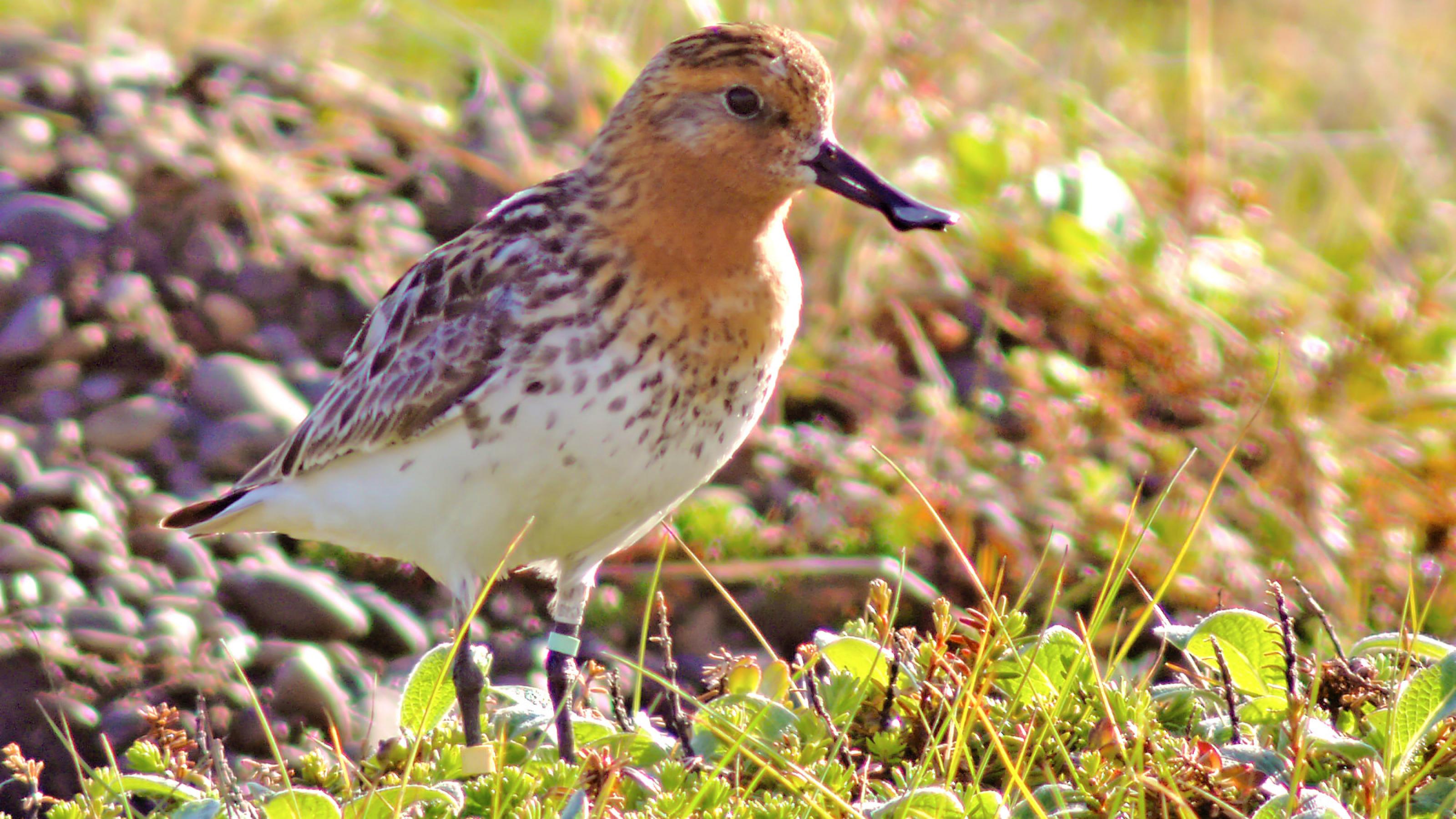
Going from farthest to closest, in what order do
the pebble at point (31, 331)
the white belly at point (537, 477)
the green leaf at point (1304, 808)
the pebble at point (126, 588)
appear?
the pebble at point (31, 331) < the pebble at point (126, 588) < the white belly at point (537, 477) < the green leaf at point (1304, 808)

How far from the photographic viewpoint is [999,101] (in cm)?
681

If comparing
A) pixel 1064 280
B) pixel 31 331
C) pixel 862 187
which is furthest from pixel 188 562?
pixel 1064 280

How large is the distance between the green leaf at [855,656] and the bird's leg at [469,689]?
778 mm

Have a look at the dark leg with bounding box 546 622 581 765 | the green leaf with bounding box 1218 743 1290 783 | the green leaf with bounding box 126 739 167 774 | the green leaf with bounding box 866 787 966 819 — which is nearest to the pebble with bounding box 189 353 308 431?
the dark leg with bounding box 546 622 581 765

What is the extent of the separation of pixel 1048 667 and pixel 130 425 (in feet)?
10.5

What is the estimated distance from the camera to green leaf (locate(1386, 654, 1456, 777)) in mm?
2818

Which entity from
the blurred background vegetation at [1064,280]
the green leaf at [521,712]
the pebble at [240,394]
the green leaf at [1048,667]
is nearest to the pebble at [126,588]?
the pebble at [240,394]

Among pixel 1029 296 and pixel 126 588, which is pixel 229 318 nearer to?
pixel 126 588

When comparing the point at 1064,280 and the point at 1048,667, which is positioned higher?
the point at 1064,280

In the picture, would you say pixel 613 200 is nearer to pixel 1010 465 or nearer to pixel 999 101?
pixel 1010 465

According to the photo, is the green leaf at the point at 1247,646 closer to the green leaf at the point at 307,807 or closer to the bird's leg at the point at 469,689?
the bird's leg at the point at 469,689

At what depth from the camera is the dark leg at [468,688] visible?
11.2 ft

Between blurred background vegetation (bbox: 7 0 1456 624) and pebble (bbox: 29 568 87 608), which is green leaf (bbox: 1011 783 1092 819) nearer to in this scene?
blurred background vegetation (bbox: 7 0 1456 624)

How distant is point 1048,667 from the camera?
3.17 meters
